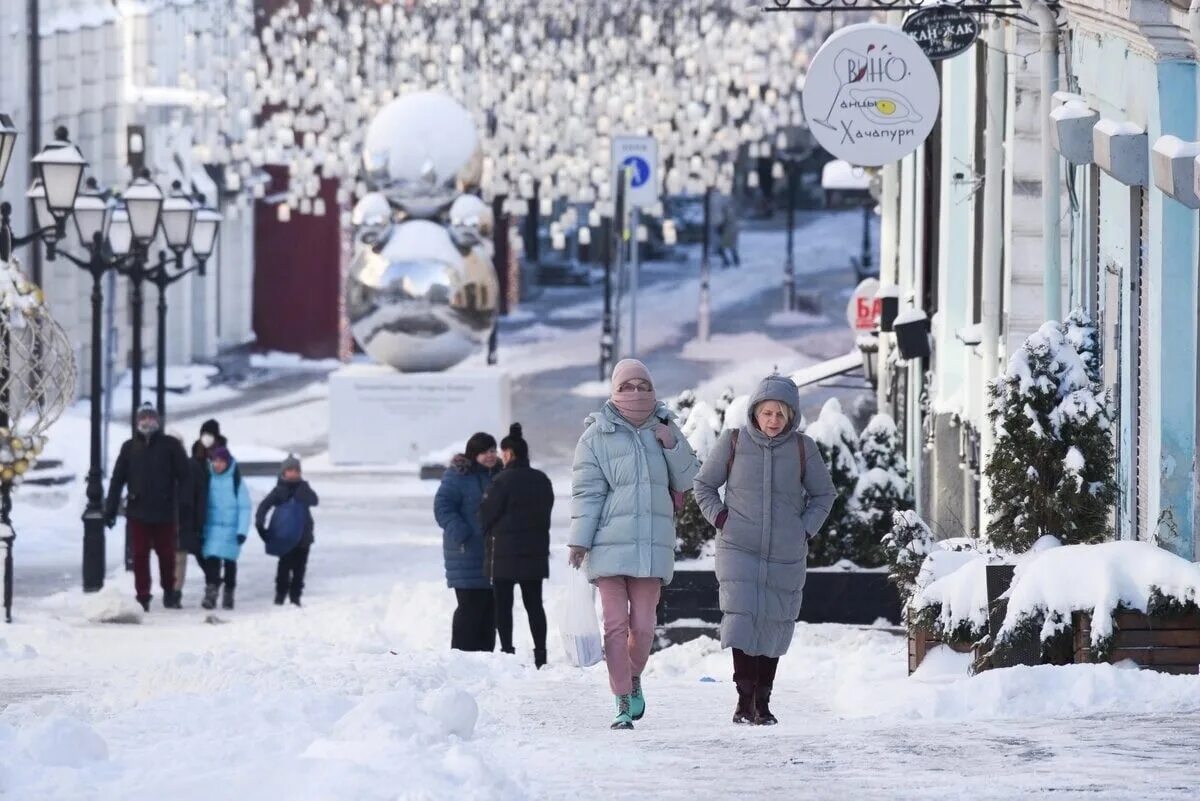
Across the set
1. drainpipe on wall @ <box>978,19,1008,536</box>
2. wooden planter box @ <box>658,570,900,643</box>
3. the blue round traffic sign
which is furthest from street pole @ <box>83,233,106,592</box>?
the blue round traffic sign

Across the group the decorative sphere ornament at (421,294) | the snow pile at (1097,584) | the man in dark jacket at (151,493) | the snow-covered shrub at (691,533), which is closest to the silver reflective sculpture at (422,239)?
the decorative sphere ornament at (421,294)

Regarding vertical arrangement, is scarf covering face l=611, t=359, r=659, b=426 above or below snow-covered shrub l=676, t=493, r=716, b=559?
above

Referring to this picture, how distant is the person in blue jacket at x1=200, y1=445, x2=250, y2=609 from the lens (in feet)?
68.0

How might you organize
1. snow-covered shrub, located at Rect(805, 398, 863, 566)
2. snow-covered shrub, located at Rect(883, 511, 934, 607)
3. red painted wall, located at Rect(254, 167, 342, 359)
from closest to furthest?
1. snow-covered shrub, located at Rect(883, 511, 934, 607)
2. snow-covered shrub, located at Rect(805, 398, 863, 566)
3. red painted wall, located at Rect(254, 167, 342, 359)

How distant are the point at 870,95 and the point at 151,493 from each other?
23.5 ft

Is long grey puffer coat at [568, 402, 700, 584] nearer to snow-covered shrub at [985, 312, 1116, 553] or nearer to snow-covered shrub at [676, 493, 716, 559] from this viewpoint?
snow-covered shrub at [985, 312, 1116, 553]

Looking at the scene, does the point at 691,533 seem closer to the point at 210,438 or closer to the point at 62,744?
the point at 210,438

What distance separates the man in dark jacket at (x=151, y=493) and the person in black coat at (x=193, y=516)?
44 mm

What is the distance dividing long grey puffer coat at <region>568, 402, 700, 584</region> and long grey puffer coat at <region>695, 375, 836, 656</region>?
0.27 metres

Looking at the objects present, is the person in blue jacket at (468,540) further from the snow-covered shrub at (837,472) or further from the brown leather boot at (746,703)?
the brown leather boot at (746,703)

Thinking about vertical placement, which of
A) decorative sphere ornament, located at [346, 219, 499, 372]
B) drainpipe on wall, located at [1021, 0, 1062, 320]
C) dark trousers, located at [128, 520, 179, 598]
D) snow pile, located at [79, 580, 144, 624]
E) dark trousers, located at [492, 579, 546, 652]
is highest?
drainpipe on wall, located at [1021, 0, 1062, 320]

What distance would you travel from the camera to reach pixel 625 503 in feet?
37.0

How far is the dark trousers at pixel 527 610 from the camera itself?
15.3 meters

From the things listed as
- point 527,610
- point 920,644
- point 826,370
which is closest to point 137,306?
point 826,370
